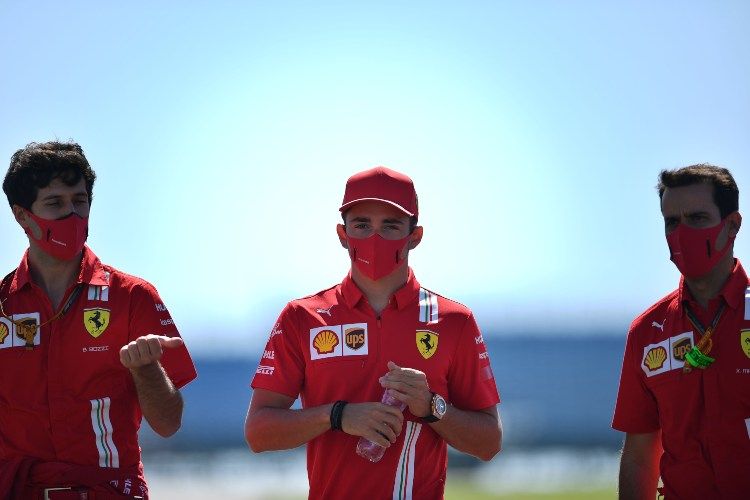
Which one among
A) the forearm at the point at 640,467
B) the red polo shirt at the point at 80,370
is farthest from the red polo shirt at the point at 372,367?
the forearm at the point at 640,467

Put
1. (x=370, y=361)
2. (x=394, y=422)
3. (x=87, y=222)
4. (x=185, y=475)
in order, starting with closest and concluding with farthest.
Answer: (x=394, y=422) < (x=370, y=361) < (x=87, y=222) < (x=185, y=475)

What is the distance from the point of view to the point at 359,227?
5449mm

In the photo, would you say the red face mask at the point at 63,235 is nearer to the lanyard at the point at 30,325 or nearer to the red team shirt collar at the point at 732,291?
the lanyard at the point at 30,325

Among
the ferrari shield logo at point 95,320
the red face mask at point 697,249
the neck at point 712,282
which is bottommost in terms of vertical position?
the ferrari shield logo at point 95,320

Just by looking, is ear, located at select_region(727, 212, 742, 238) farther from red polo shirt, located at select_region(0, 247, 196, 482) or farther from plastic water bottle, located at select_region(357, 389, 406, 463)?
red polo shirt, located at select_region(0, 247, 196, 482)

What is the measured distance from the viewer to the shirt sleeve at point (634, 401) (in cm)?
592

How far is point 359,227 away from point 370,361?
642 mm

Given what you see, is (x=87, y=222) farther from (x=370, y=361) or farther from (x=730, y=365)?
(x=730, y=365)

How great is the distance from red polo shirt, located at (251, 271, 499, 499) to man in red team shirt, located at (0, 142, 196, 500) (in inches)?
23.5

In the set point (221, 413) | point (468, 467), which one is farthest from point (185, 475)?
point (468, 467)

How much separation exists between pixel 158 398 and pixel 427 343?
1315mm

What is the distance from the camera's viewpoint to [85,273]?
574 cm

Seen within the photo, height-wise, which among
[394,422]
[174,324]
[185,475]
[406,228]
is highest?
[406,228]

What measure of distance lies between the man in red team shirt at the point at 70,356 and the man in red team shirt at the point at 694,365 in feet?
7.75
